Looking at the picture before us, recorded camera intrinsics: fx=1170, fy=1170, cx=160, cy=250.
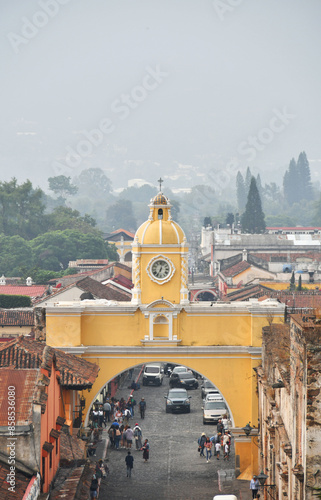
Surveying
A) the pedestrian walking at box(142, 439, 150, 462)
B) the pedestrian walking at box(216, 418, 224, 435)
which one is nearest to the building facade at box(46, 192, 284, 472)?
the pedestrian walking at box(142, 439, 150, 462)

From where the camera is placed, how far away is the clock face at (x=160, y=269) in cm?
3462

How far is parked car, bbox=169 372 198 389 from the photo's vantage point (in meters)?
48.4

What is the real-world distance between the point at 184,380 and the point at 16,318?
8029 mm

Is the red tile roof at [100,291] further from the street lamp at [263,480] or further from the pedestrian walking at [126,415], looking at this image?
the street lamp at [263,480]

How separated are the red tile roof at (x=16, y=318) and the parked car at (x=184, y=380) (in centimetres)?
653

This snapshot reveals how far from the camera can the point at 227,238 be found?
121625 millimetres

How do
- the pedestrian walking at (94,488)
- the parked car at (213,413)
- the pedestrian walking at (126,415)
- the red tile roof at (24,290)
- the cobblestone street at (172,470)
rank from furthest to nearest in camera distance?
the red tile roof at (24,290)
the pedestrian walking at (126,415)
the parked car at (213,413)
the cobblestone street at (172,470)
the pedestrian walking at (94,488)

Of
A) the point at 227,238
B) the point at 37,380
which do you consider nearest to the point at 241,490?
the point at 37,380

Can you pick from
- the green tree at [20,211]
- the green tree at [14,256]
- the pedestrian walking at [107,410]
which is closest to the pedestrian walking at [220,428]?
the pedestrian walking at [107,410]

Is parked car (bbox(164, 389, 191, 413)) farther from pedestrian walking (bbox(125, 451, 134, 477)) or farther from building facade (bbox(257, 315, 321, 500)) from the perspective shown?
building facade (bbox(257, 315, 321, 500))

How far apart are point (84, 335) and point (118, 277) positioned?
4048cm

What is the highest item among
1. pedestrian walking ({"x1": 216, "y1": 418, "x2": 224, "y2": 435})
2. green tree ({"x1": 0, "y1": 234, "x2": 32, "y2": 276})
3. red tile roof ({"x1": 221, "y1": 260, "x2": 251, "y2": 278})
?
green tree ({"x1": 0, "y1": 234, "x2": 32, "y2": 276})

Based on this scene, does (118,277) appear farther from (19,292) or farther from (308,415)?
(308,415)

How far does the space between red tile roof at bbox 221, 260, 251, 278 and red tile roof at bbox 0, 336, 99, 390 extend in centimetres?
5259
